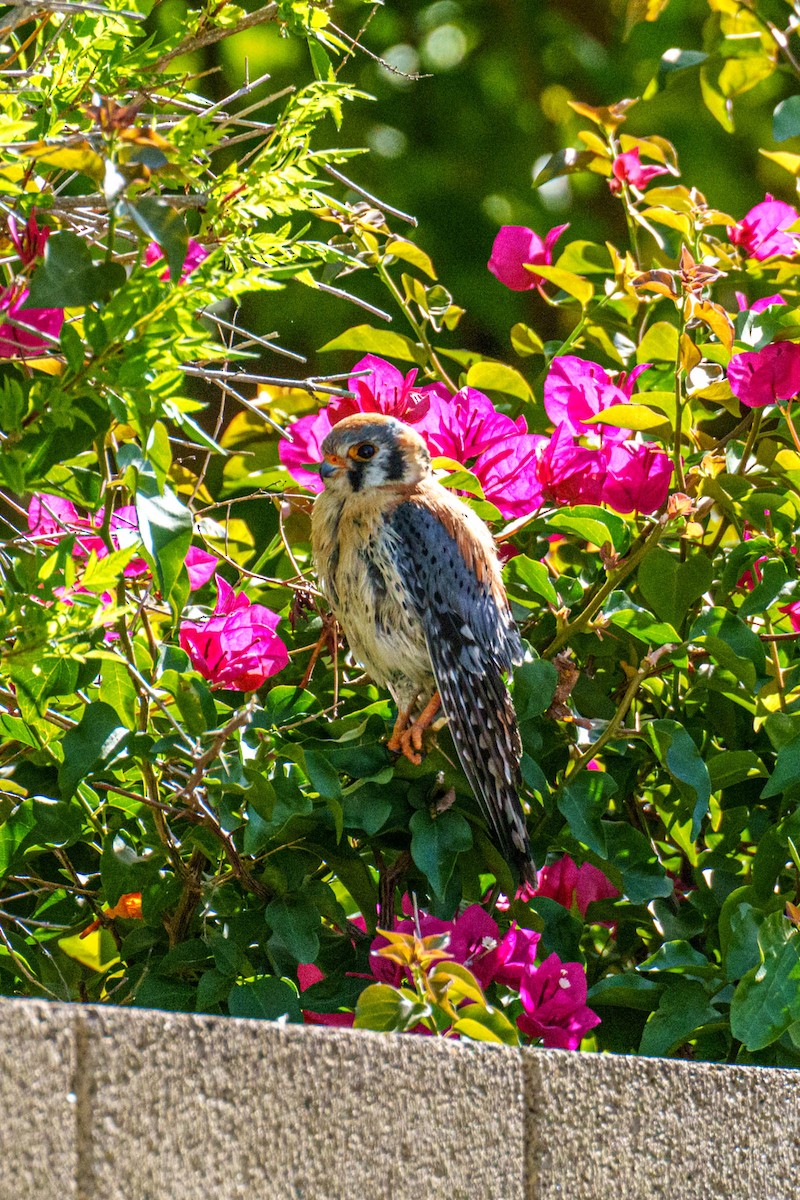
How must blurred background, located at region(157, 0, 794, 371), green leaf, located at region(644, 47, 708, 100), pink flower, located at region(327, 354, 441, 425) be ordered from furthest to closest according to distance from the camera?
blurred background, located at region(157, 0, 794, 371)
green leaf, located at region(644, 47, 708, 100)
pink flower, located at region(327, 354, 441, 425)

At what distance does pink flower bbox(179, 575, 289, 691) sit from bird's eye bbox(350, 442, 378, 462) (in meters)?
0.43

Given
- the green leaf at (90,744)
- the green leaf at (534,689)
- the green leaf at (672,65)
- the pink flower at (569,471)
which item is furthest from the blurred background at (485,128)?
the green leaf at (90,744)

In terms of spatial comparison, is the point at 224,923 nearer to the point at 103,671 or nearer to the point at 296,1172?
the point at 103,671

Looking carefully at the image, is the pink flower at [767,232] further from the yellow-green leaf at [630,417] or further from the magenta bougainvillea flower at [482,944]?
the magenta bougainvillea flower at [482,944]

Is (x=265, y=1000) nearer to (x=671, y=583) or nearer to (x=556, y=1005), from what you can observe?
(x=556, y=1005)

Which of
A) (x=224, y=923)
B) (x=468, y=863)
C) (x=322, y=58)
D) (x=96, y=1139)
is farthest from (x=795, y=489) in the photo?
(x=96, y=1139)

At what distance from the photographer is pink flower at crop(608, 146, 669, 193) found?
7.87ft

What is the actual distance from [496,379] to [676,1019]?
3.55ft

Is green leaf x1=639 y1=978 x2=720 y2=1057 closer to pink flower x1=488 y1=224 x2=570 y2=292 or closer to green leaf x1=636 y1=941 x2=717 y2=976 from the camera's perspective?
green leaf x1=636 y1=941 x2=717 y2=976

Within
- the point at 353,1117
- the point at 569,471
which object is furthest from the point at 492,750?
the point at 353,1117

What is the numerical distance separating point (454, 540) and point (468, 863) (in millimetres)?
588

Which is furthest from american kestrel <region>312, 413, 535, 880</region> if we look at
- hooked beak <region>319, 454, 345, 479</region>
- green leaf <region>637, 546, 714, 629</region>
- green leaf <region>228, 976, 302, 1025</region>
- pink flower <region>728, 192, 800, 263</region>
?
pink flower <region>728, 192, 800, 263</region>

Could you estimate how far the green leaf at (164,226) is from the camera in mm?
1210

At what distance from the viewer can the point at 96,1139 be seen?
3.49ft
